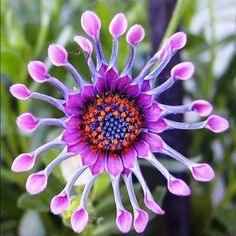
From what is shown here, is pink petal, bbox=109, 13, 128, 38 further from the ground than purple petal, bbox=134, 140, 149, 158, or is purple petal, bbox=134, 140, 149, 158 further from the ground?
pink petal, bbox=109, 13, 128, 38

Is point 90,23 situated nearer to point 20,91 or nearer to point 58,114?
point 20,91

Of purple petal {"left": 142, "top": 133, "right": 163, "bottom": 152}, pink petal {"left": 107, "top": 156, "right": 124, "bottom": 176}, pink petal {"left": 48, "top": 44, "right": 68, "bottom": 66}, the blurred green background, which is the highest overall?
pink petal {"left": 48, "top": 44, "right": 68, "bottom": 66}

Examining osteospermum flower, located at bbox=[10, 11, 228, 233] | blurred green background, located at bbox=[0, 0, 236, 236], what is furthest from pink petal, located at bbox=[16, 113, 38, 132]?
blurred green background, located at bbox=[0, 0, 236, 236]

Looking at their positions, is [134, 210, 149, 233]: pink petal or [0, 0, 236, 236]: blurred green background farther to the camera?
[0, 0, 236, 236]: blurred green background

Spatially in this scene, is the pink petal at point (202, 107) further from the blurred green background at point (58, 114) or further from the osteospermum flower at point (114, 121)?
the blurred green background at point (58, 114)

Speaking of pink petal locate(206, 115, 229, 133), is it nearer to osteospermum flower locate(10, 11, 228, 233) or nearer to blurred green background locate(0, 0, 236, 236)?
osteospermum flower locate(10, 11, 228, 233)

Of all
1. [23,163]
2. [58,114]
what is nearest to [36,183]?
[23,163]

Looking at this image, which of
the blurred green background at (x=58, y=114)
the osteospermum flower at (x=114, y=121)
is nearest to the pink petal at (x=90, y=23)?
the osteospermum flower at (x=114, y=121)
